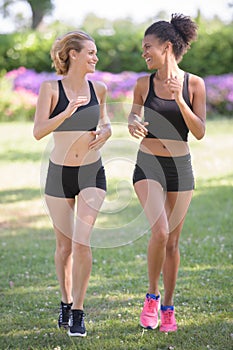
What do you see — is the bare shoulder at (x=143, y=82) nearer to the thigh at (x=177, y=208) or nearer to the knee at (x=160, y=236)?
the thigh at (x=177, y=208)

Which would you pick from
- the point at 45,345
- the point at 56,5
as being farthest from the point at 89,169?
the point at 56,5

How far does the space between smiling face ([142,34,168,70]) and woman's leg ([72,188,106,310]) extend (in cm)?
81

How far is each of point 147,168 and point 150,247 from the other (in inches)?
18.3

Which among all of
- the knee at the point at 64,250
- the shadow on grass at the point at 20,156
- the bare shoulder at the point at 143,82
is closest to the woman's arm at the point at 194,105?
the bare shoulder at the point at 143,82

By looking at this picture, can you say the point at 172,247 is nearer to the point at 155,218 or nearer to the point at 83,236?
the point at 155,218

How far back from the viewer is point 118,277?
5371mm

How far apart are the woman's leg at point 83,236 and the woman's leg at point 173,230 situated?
43cm

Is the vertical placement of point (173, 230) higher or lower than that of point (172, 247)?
higher

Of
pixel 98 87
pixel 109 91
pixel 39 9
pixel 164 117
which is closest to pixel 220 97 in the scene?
pixel 109 91

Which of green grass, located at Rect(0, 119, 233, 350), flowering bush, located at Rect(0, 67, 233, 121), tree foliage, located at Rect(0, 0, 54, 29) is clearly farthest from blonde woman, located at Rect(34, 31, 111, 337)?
tree foliage, located at Rect(0, 0, 54, 29)

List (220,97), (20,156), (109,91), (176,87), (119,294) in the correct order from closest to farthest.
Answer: (176,87)
(119,294)
(20,156)
(109,91)
(220,97)

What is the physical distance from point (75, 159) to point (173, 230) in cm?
71

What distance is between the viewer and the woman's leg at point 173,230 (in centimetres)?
403

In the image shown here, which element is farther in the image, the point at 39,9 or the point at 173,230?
the point at 39,9
